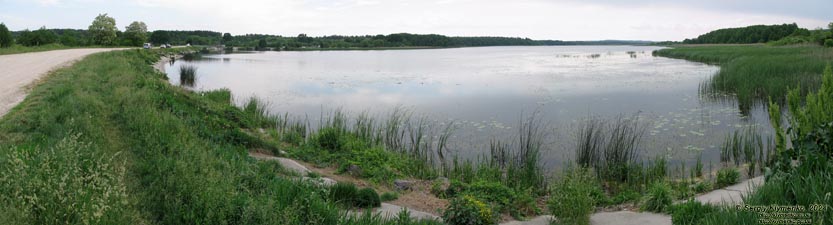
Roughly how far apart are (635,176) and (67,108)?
983cm

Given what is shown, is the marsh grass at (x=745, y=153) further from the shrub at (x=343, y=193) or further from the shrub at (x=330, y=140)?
the shrub at (x=330, y=140)

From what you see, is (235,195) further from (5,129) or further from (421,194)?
(5,129)

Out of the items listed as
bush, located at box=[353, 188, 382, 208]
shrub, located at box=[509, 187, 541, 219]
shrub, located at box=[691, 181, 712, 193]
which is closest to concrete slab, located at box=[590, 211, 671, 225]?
shrub, located at box=[509, 187, 541, 219]

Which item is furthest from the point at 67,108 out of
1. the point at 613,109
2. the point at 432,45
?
the point at 432,45

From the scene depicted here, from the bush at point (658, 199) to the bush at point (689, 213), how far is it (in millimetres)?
765

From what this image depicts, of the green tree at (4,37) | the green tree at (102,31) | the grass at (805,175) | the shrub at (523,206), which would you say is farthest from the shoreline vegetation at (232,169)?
the green tree at (102,31)

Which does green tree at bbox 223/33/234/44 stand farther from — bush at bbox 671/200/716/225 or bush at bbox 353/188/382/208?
bush at bbox 671/200/716/225

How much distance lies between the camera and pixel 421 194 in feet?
27.3

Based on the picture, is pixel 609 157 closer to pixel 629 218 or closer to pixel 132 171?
pixel 629 218

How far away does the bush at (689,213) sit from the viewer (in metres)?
5.77

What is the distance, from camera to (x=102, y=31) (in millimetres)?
68000

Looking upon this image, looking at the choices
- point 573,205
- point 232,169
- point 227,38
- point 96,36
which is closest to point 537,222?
point 573,205

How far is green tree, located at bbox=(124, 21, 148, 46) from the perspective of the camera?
74.0 metres

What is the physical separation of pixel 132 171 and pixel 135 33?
7904 centimetres
